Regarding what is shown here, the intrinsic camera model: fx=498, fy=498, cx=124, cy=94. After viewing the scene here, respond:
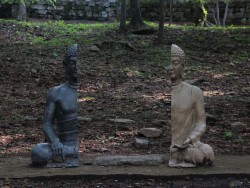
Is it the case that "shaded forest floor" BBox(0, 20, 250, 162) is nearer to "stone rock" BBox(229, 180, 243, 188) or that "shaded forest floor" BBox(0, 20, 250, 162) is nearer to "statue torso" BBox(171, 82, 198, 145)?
"statue torso" BBox(171, 82, 198, 145)

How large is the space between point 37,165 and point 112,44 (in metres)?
8.57

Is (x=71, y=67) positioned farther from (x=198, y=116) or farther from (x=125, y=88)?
(x=125, y=88)

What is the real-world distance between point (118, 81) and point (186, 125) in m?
5.74

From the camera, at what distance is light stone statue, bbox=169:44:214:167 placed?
5797 millimetres

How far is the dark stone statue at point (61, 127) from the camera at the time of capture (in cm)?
575

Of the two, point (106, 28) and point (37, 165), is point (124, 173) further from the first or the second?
point (106, 28)

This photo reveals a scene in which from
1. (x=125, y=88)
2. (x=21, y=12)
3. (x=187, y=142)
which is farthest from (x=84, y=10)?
(x=187, y=142)

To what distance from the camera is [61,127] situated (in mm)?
5914

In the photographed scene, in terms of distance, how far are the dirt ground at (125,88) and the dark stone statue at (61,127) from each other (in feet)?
1.59

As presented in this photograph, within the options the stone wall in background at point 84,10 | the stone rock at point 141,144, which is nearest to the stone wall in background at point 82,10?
the stone wall in background at point 84,10

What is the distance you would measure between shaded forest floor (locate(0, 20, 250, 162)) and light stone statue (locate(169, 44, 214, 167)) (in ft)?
3.49

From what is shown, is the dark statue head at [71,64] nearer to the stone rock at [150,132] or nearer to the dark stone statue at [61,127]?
the dark stone statue at [61,127]

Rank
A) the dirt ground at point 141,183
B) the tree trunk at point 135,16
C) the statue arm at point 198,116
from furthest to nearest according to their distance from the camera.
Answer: the tree trunk at point 135,16 < the statue arm at point 198,116 < the dirt ground at point 141,183

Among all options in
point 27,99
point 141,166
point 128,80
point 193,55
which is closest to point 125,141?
point 141,166
